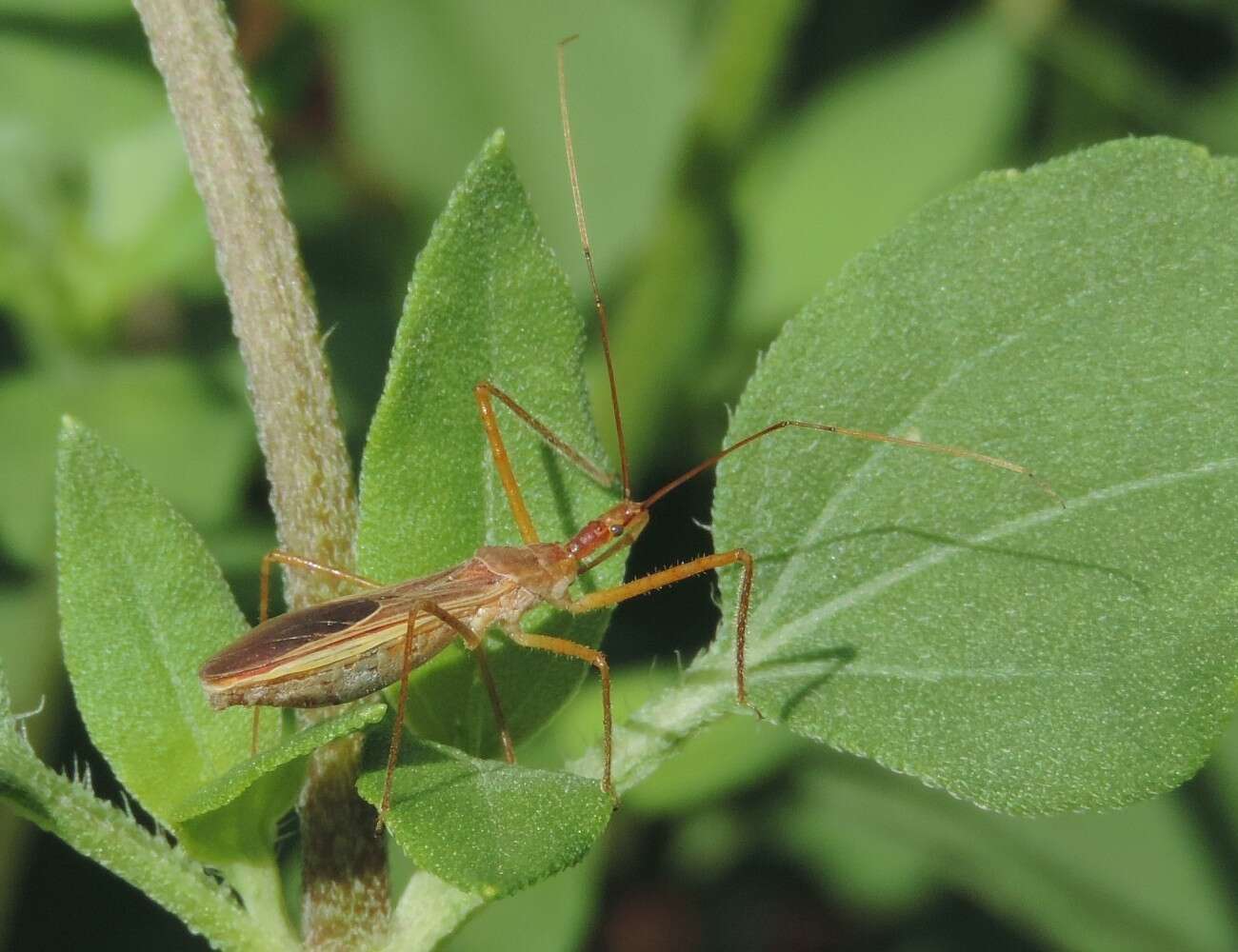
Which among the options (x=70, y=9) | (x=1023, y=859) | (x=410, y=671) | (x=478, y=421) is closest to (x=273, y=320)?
(x=478, y=421)

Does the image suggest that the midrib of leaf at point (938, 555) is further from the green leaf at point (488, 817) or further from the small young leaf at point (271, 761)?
the small young leaf at point (271, 761)

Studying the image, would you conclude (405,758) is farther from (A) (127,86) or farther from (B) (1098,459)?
(A) (127,86)

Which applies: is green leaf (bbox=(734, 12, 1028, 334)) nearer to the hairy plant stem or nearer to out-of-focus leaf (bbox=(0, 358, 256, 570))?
out-of-focus leaf (bbox=(0, 358, 256, 570))

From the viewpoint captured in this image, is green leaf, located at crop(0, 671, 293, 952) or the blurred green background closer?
green leaf, located at crop(0, 671, 293, 952)

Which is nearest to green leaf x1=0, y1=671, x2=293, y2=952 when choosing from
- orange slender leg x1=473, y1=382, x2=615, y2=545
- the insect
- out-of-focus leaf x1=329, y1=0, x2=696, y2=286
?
the insect

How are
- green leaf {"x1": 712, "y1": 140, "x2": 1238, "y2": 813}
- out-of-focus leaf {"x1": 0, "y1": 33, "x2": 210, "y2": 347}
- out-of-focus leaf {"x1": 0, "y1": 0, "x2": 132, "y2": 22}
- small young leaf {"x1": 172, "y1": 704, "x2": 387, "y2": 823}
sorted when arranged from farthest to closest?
out-of-focus leaf {"x1": 0, "y1": 0, "x2": 132, "y2": 22} → out-of-focus leaf {"x1": 0, "y1": 33, "x2": 210, "y2": 347} → green leaf {"x1": 712, "y1": 140, "x2": 1238, "y2": 813} → small young leaf {"x1": 172, "y1": 704, "x2": 387, "y2": 823}

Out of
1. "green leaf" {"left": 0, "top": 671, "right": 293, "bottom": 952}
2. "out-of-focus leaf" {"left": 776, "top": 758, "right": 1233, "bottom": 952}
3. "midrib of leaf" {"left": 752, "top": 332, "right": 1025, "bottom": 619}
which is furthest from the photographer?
"out-of-focus leaf" {"left": 776, "top": 758, "right": 1233, "bottom": 952}
